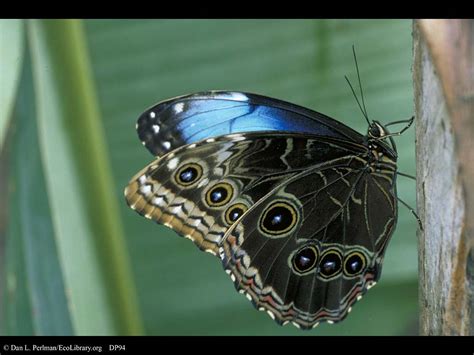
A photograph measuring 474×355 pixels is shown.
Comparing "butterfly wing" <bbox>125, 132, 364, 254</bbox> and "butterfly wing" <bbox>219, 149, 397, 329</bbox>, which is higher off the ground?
"butterfly wing" <bbox>125, 132, 364, 254</bbox>

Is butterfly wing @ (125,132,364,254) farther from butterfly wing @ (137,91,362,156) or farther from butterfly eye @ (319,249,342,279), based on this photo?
butterfly eye @ (319,249,342,279)

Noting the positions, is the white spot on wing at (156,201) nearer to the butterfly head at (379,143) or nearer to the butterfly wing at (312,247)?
the butterfly wing at (312,247)

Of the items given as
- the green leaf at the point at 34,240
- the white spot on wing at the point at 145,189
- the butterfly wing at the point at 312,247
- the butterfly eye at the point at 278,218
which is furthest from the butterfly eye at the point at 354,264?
the green leaf at the point at 34,240

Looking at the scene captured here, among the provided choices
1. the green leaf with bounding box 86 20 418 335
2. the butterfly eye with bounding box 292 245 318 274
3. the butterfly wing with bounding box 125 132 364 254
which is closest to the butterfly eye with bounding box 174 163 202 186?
the butterfly wing with bounding box 125 132 364 254

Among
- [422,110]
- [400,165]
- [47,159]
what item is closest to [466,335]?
[422,110]

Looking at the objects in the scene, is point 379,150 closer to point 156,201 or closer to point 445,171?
point 156,201

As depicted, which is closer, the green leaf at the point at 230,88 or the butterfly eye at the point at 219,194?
the butterfly eye at the point at 219,194
